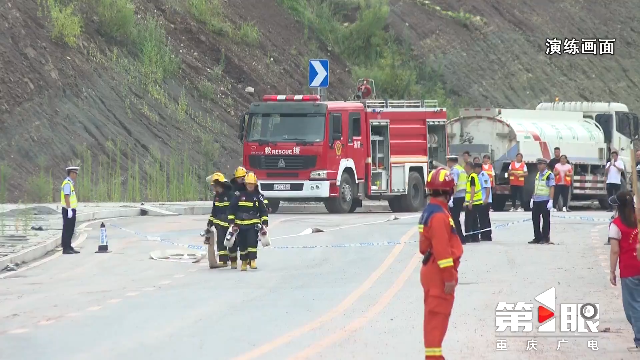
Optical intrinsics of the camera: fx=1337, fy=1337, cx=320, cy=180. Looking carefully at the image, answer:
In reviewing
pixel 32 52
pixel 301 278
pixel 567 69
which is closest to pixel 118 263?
pixel 301 278

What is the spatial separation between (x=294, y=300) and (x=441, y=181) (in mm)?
6179

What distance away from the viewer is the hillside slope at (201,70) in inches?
1463

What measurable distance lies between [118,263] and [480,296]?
23.2 feet

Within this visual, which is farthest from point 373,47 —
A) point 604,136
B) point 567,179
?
point 567,179

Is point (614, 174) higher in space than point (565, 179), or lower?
higher

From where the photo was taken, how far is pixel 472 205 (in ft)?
80.5

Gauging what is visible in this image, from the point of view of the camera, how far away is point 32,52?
→ 3894 cm

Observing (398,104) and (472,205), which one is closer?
(472,205)

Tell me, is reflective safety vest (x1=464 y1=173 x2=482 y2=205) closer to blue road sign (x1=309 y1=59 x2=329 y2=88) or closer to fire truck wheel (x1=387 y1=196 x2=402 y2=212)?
blue road sign (x1=309 y1=59 x2=329 y2=88)

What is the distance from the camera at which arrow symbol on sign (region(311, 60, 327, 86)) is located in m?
35.4

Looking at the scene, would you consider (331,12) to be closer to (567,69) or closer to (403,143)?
(567,69)

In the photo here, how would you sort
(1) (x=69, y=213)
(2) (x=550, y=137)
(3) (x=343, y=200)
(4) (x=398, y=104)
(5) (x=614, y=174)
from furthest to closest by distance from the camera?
(2) (x=550, y=137)
(4) (x=398, y=104)
(5) (x=614, y=174)
(3) (x=343, y=200)
(1) (x=69, y=213)

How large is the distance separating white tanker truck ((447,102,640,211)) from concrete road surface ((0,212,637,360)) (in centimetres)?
1194

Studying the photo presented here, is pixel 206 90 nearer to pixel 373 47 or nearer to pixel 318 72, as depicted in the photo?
pixel 318 72
